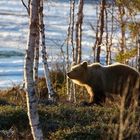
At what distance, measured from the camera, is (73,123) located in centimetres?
905

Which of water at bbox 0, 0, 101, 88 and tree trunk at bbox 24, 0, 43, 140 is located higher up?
tree trunk at bbox 24, 0, 43, 140

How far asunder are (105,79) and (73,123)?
2336 mm

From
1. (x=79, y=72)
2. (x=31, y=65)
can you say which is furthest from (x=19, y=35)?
(x=31, y=65)

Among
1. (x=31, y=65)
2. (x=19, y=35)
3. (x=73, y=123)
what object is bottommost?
(x=19, y=35)

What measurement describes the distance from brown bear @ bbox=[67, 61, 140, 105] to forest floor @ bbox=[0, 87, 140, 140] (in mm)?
933

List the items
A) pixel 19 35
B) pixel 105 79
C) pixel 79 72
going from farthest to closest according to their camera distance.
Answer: pixel 19 35
pixel 79 72
pixel 105 79

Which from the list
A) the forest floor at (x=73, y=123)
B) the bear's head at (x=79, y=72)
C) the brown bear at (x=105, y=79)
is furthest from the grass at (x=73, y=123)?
the bear's head at (x=79, y=72)

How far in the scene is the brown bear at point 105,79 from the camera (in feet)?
35.6

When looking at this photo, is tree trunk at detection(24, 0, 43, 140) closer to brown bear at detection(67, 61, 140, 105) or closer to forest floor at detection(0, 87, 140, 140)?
forest floor at detection(0, 87, 140, 140)

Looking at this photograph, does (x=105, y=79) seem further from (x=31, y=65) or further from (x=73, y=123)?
(x=31, y=65)

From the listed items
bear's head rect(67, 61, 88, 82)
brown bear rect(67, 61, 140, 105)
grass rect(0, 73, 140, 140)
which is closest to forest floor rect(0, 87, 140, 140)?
grass rect(0, 73, 140, 140)

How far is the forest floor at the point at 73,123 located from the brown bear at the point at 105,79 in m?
0.93

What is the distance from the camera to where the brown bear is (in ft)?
35.6

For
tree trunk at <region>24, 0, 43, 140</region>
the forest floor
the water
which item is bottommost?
the water
